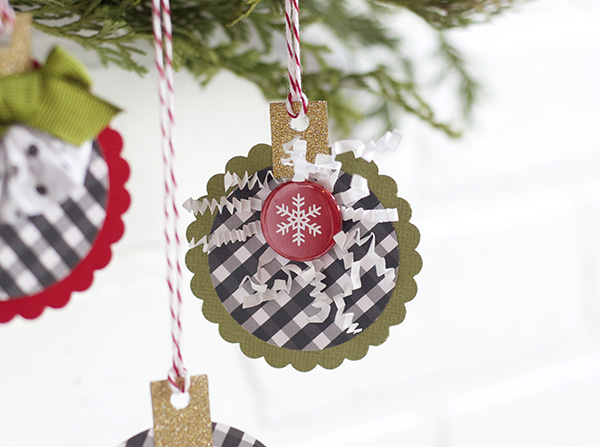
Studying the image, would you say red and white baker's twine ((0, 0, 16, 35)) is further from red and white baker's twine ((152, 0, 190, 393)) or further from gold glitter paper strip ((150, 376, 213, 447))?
gold glitter paper strip ((150, 376, 213, 447))

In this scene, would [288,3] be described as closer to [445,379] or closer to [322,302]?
[322,302]

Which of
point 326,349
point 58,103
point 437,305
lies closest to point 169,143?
point 58,103

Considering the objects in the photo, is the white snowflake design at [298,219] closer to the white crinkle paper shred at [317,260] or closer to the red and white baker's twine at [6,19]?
the white crinkle paper shred at [317,260]

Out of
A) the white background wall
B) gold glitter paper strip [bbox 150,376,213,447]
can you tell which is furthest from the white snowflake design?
the white background wall

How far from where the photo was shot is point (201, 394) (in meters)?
0.37

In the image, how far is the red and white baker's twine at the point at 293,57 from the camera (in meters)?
0.38

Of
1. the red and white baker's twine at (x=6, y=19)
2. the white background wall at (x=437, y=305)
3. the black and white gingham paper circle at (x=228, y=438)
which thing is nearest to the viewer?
the red and white baker's twine at (x=6, y=19)

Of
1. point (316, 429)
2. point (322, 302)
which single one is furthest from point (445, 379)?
point (322, 302)

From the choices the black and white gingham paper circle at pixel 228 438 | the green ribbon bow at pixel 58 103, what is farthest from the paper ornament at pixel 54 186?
the black and white gingham paper circle at pixel 228 438

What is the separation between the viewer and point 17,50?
0.30 metres

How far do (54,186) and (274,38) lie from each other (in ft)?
1.34

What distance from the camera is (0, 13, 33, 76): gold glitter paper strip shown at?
0.98 ft

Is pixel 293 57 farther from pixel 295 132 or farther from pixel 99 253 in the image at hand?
pixel 99 253

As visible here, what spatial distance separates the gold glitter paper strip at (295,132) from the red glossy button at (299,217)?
1cm
